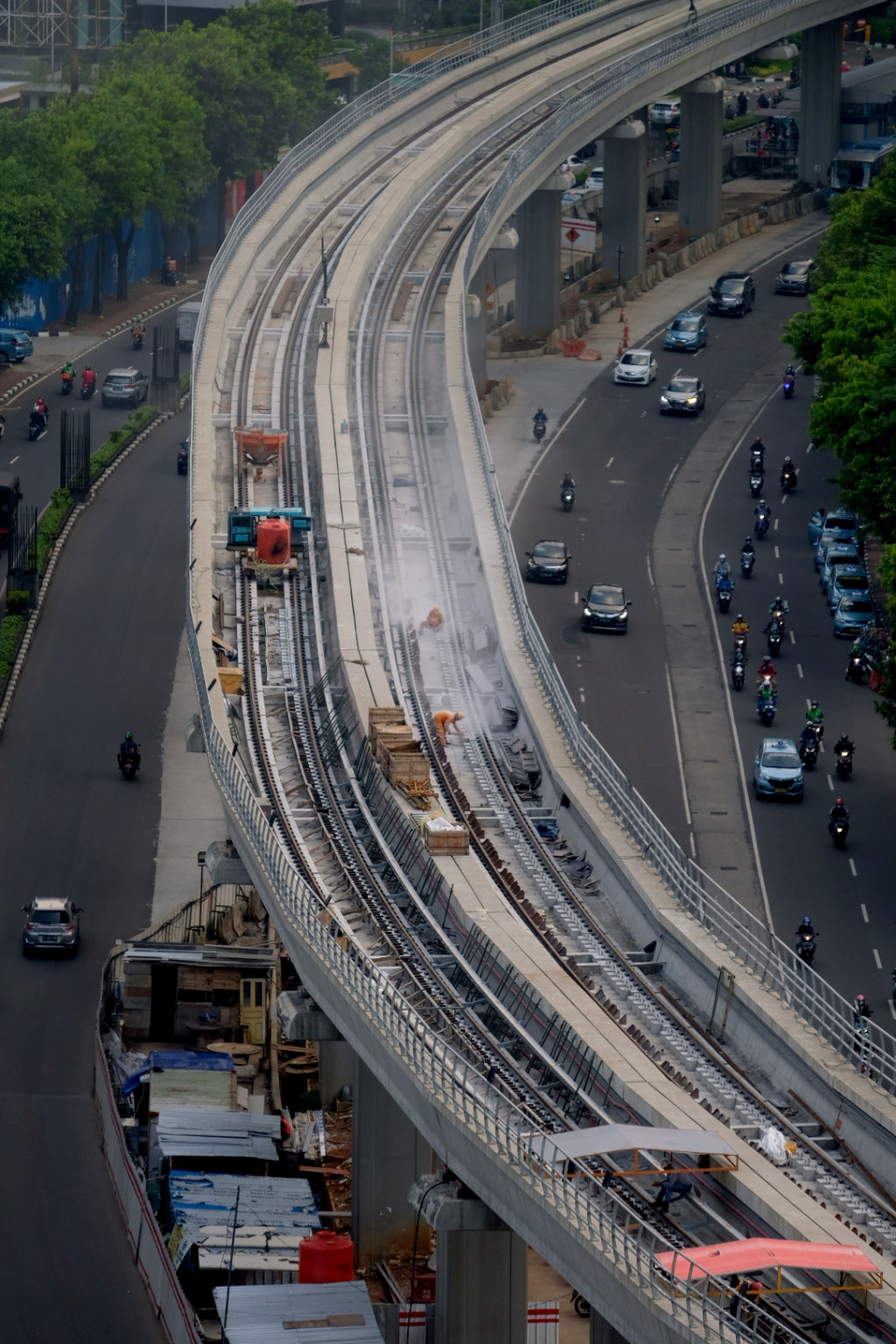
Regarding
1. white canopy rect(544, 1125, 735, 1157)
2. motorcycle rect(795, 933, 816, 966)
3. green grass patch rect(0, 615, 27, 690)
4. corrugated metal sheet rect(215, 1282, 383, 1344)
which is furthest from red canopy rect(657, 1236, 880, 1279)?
green grass patch rect(0, 615, 27, 690)

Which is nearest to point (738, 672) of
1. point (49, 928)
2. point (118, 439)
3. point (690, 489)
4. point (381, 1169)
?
point (690, 489)

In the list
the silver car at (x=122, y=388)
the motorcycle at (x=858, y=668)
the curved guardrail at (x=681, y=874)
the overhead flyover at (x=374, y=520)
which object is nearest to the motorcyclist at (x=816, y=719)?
the motorcycle at (x=858, y=668)

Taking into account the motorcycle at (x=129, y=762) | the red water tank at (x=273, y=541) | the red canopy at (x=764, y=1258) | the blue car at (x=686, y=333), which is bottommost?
the motorcycle at (x=129, y=762)

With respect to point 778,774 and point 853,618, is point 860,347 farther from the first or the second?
point 778,774

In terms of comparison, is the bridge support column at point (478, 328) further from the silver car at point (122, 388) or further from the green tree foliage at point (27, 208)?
the green tree foliage at point (27, 208)

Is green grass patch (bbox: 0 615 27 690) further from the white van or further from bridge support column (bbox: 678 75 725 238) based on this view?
the white van

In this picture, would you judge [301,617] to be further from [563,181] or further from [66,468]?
[563,181]
